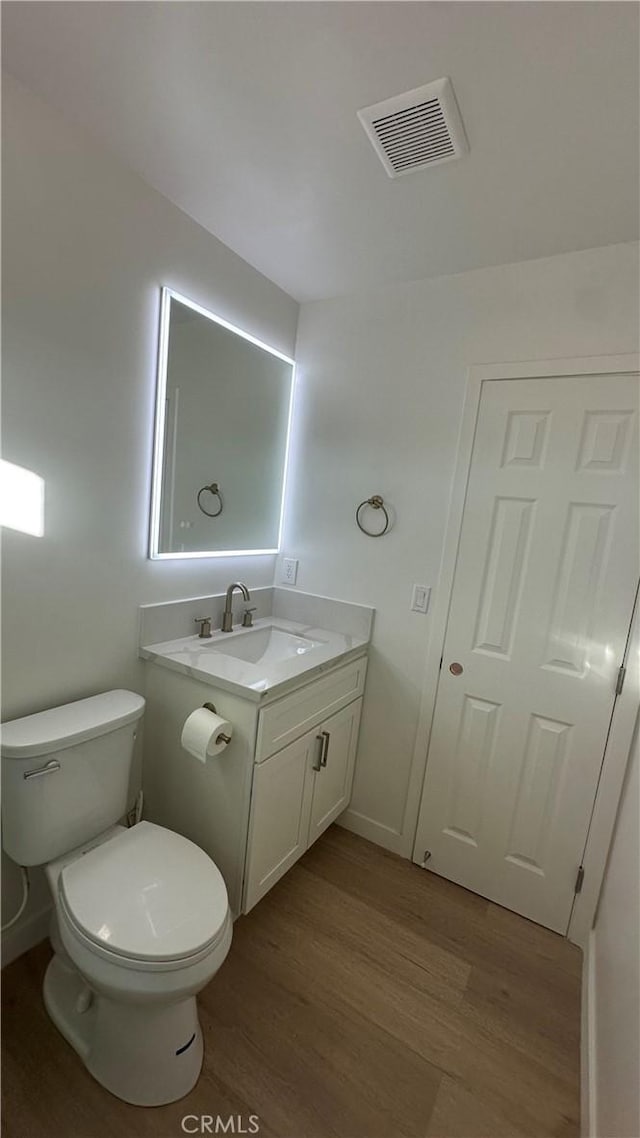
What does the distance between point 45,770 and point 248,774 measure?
0.56 m

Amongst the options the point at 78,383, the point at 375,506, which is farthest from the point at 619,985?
the point at 78,383

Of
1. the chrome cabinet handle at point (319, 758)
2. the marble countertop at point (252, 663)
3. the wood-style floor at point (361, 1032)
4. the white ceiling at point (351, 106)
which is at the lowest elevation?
the wood-style floor at point (361, 1032)

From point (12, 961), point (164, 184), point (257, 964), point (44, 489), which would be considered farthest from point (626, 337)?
point (12, 961)

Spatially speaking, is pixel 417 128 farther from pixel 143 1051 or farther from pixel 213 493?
pixel 143 1051

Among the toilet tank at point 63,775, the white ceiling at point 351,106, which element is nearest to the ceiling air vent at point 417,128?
the white ceiling at point 351,106

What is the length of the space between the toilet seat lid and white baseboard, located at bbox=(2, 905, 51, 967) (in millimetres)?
427

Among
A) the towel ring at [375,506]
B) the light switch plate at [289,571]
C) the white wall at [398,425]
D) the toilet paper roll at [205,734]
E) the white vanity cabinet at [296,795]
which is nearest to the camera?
the toilet paper roll at [205,734]

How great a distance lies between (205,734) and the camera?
138cm

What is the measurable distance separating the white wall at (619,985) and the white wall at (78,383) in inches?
63.9

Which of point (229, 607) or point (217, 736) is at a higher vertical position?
point (229, 607)

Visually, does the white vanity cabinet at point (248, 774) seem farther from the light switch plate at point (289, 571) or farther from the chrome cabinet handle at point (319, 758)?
the light switch plate at point (289, 571)

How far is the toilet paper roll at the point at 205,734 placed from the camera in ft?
4.53

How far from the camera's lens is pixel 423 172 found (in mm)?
1256

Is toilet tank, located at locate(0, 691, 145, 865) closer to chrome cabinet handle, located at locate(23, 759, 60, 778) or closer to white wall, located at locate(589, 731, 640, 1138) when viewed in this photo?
chrome cabinet handle, located at locate(23, 759, 60, 778)
